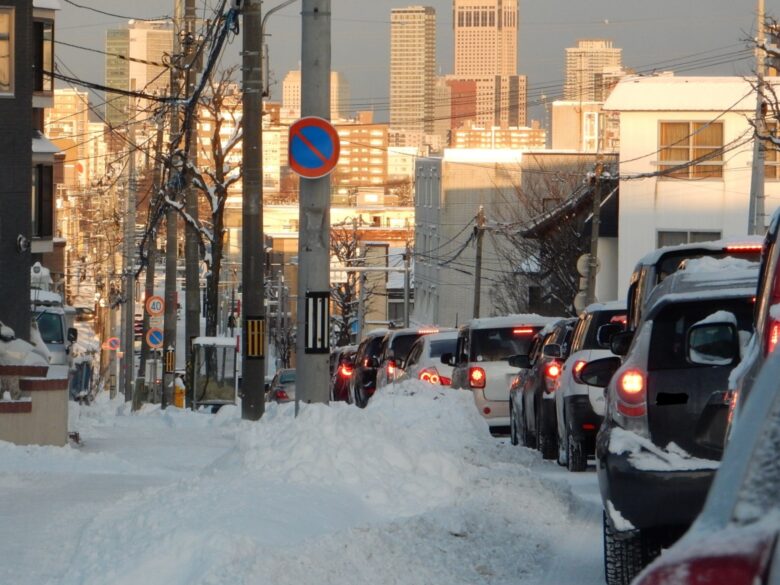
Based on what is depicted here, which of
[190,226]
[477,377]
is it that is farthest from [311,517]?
[190,226]

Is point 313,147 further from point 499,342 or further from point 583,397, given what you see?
point 499,342

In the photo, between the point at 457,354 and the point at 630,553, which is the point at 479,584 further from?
the point at 457,354

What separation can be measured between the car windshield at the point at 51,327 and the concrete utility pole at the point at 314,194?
964 inches

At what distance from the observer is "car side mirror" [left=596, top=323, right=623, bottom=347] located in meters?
13.8

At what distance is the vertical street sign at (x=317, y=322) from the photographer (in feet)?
45.9

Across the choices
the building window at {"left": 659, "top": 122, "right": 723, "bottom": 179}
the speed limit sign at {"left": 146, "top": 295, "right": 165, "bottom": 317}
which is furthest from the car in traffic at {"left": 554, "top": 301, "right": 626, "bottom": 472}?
the building window at {"left": 659, "top": 122, "right": 723, "bottom": 179}

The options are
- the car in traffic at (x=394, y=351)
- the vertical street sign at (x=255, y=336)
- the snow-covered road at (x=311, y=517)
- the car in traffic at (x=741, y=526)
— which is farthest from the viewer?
the car in traffic at (x=394, y=351)

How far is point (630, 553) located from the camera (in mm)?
7707

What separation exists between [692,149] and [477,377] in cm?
2852

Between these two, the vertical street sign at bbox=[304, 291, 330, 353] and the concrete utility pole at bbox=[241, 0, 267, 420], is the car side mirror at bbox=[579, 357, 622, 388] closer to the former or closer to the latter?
the vertical street sign at bbox=[304, 291, 330, 353]

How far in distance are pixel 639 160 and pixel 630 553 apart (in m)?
40.0

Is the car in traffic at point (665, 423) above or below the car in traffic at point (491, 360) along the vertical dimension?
above

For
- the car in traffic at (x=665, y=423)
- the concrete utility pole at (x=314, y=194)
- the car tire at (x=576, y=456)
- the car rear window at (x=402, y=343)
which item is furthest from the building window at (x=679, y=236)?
the car in traffic at (x=665, y=423)

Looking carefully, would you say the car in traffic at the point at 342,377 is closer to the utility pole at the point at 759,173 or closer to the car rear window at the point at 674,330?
the utility pole at the point at 759,173
